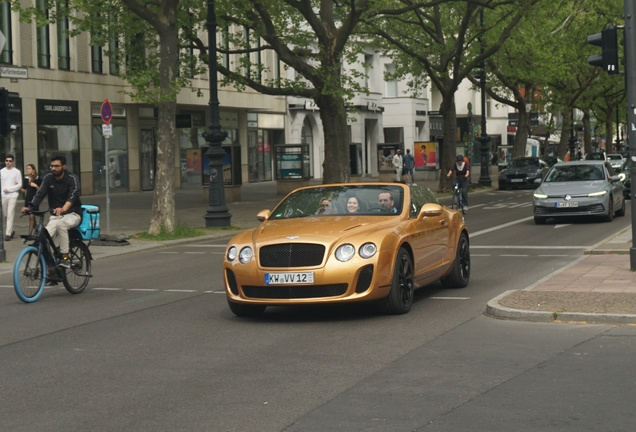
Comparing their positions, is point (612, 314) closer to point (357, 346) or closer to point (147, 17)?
point (357, 346)

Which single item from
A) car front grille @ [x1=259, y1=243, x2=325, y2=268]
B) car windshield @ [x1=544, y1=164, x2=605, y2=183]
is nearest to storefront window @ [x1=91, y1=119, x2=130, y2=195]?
car windshield @ [x1=544, y1=164, x2=605, y2=183]

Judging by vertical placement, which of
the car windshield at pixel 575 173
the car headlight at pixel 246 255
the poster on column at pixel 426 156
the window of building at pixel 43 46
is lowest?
the car headlight at pixel 246 255

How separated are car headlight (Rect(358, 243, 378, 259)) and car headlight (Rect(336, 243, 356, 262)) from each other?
8 centimetres

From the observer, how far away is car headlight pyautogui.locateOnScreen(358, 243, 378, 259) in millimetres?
10539

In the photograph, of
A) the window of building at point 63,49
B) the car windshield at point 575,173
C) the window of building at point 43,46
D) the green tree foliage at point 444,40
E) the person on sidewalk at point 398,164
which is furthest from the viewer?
the person on sidewalk at point 398,164

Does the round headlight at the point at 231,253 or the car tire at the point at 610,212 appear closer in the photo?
the round headlight at the point at 231,253

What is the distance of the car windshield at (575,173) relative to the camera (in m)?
26.2

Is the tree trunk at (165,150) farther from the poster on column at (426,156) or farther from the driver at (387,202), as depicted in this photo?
the poster on column at (426,156)

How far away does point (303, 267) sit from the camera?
34.5ft

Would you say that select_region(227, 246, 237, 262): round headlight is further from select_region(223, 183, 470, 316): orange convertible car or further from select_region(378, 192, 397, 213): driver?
select_region(378, 192, 397, 213): driver

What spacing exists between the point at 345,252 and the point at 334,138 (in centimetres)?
2218

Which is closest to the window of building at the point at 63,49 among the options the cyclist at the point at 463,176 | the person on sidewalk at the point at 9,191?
the cyclist at the point at 463,176

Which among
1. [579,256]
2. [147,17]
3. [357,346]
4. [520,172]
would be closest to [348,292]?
[357,346]

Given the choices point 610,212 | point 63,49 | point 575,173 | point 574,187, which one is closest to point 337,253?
point 574,187
